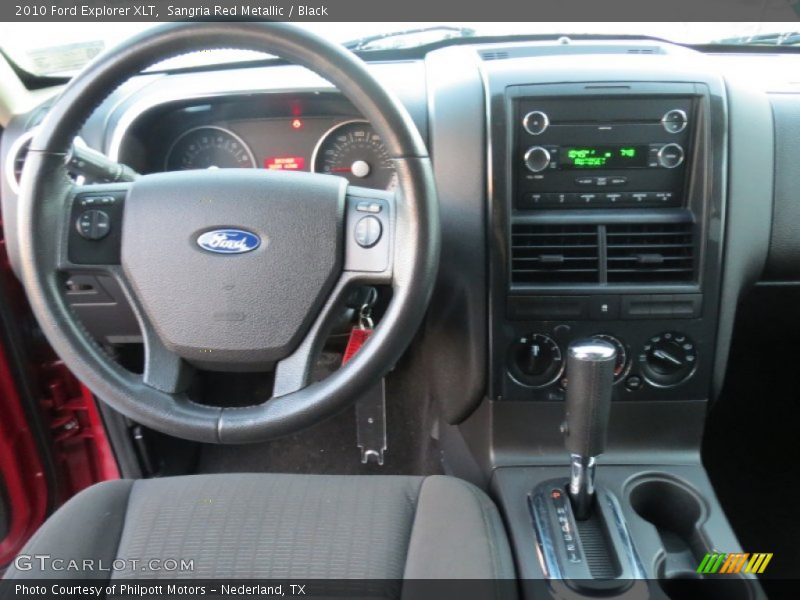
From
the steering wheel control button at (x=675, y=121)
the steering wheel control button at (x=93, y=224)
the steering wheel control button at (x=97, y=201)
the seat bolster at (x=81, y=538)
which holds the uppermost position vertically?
the steering wheel control button at (x=675, y=121)

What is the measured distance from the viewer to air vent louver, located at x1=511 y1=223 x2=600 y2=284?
48.6 inches

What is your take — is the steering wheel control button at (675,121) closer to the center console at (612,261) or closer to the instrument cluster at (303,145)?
the center console at (612,261)

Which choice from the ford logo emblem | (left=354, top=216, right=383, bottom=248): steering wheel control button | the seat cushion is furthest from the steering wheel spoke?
the seat cushion

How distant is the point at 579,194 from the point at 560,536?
1.88 ft

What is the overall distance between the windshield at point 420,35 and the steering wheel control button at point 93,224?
0.54m

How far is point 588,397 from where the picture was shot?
1.05 meters

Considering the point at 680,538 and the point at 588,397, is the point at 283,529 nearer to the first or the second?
the point at 588,397

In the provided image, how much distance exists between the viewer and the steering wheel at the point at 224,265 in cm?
98

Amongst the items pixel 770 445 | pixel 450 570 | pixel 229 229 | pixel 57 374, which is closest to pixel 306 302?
pixel 229 229

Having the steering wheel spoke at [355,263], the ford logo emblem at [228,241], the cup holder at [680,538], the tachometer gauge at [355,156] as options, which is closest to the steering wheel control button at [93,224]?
the ford logo emblem at [228,241]

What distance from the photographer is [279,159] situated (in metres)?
1.42

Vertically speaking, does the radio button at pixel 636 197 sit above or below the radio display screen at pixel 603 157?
below

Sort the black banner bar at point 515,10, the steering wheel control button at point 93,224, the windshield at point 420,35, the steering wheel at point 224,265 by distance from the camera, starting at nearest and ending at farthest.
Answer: the steering wheel at point 224,265 → the steering wheel control button at point 93,224 → the black banner bar at point 515,10 → the windshield at point 420,35

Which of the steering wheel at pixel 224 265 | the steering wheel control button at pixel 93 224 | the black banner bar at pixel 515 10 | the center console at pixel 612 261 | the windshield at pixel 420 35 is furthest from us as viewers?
the windshield at pixel 420 35
